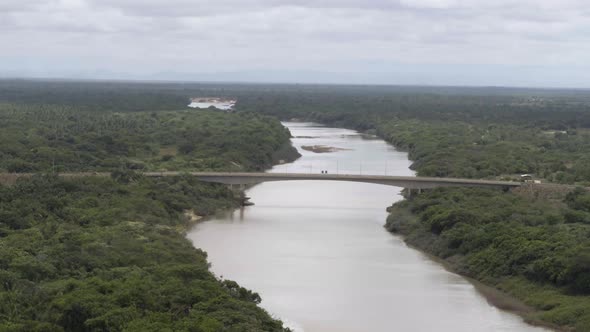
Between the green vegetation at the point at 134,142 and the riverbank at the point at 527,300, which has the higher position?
the green vegetation at the point at 134,142

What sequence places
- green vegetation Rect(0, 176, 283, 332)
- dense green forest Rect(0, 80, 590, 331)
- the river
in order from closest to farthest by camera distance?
green vegetation Rect(0, 176, 283, 332) → dense green forest Rect(0, 80, 590, 331) → the river

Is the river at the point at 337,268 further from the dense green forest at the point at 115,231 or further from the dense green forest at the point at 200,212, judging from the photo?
the dense green forest at the point at 115,231

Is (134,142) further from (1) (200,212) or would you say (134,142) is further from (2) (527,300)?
(2) (527,300)

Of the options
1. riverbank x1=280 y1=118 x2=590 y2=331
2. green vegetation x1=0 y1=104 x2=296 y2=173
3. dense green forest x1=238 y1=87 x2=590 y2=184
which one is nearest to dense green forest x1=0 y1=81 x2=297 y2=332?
green vegetation x1=0 y1=104 x2=296 y2=173

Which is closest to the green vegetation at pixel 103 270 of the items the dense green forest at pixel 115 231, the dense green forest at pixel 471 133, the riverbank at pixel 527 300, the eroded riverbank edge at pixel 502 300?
the dense green forest at pixel 115 231

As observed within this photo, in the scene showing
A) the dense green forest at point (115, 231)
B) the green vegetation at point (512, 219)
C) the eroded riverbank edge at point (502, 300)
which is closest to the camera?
the dense green forest at point (115, 231)

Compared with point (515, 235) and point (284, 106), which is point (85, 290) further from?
point (284, 106)

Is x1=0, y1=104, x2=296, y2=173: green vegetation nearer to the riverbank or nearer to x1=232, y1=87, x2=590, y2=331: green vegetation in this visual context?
x1=232, y1=87, x2=590, y2=331: green vegetation

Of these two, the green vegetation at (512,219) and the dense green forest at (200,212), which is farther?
the green vegetation at (512,219)
